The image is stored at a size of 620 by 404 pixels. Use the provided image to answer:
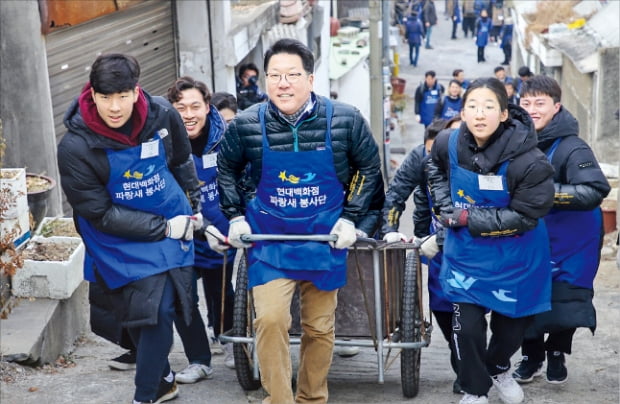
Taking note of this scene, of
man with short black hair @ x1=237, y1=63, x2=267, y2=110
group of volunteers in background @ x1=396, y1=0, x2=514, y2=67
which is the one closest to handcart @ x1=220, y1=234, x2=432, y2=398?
man with short black hair @ x1=237, y1=63, x2=267, y2=110

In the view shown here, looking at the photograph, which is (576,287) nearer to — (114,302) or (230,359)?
(230,359)

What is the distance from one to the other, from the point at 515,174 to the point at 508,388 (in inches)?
49.3

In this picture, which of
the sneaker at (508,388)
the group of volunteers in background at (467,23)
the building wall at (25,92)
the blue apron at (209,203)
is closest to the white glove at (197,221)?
the blue apron at (209,203)

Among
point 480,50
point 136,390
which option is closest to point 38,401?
point 136,390

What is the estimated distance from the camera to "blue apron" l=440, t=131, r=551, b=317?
516 cm

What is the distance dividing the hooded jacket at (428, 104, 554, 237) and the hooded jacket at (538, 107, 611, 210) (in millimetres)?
365

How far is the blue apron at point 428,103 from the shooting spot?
1995 cm

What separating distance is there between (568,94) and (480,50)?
1666 centimetres

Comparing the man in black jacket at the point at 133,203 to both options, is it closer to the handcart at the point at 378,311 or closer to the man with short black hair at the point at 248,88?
the handcart at the point at 378,311

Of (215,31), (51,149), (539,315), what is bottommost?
(539,315)

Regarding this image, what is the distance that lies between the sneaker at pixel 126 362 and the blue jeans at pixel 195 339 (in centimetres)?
35

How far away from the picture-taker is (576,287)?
A: 565cm

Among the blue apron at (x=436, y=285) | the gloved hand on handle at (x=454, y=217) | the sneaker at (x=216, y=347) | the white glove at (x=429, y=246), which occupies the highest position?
the gloved hand on handle at (x=454, y=217)

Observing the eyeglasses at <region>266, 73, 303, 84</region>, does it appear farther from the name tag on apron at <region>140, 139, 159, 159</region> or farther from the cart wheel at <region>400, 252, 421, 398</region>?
the cart wheel at <region>400, 252, 421, 398</region>
